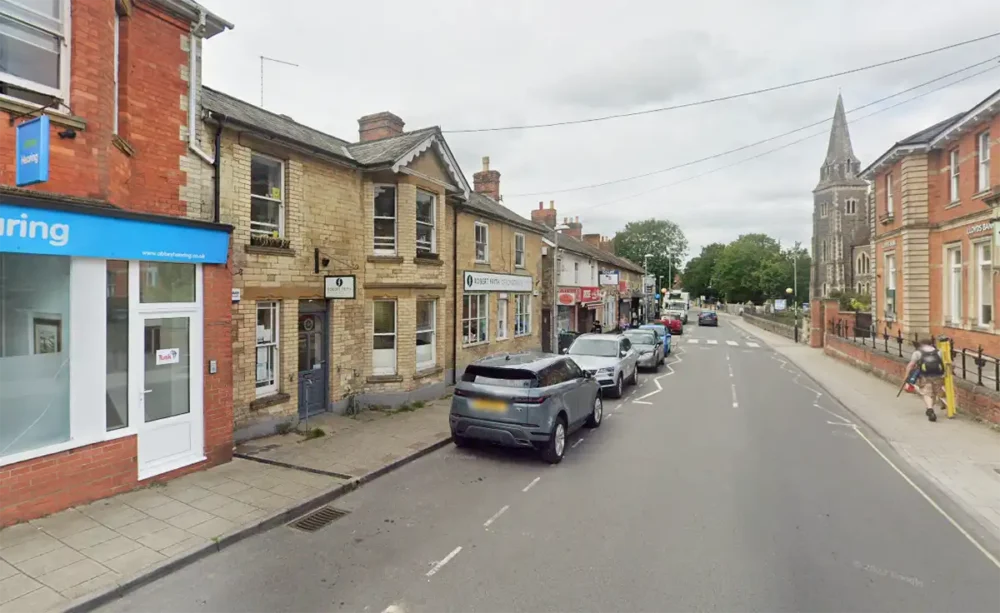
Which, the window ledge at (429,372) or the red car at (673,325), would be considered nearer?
the window ledge at (429,372)

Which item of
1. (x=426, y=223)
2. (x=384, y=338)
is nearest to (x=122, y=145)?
(x=384, y=338)

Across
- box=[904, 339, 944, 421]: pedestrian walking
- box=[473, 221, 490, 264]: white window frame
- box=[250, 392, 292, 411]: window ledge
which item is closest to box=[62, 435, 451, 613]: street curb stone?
box=[250, 392, 292, 411]: window ledge

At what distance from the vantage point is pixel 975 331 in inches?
640

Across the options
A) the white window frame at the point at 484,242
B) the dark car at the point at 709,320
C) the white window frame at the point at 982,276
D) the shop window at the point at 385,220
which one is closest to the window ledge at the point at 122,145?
the shop window at the point at 385,220

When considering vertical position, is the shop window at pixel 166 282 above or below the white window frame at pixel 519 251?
below

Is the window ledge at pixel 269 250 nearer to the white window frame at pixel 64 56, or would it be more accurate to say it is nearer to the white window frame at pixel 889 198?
the white window frame at pixel 64 56

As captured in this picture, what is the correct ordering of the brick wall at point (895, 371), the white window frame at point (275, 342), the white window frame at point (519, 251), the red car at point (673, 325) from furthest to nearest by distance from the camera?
the red car at point (673, 325)
the white window frame at point (519, 251)
the brick wall at point (895, 371)
the white window frame at point (275, 342)

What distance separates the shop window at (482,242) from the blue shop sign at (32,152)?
12079mm

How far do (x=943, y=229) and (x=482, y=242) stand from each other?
16.6m

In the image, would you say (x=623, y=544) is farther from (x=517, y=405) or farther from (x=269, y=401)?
(x=269, y=401)

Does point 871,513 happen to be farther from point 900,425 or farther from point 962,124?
point 962,124

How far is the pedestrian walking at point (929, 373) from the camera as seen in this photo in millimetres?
11359

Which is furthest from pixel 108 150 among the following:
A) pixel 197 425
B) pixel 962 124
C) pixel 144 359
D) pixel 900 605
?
pixel 962 124

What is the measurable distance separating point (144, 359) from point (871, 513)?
929 cm
